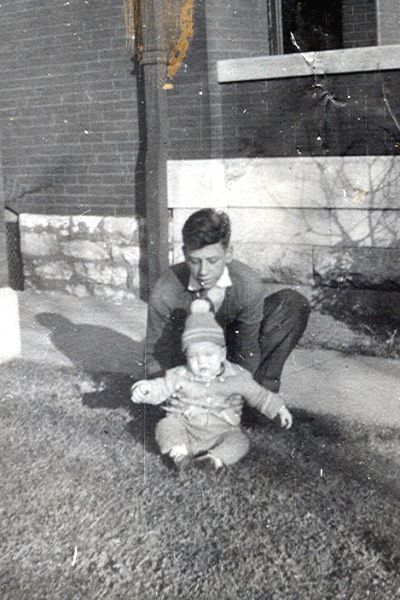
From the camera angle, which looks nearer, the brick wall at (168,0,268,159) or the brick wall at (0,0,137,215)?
the brick wall at (168,0,268,159)

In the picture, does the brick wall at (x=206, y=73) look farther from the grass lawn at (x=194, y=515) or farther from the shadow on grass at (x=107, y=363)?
the grass lawn at (x=194, y=515)

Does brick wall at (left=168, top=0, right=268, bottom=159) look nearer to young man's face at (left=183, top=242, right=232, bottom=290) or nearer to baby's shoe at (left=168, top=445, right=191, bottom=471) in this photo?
young man's face at (left=183, top=242, right=232, bottom=290)

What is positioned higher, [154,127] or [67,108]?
[67,108]

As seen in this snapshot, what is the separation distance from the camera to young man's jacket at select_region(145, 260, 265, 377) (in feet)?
15.2

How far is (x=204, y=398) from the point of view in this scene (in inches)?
169

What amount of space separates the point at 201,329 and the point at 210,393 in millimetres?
335

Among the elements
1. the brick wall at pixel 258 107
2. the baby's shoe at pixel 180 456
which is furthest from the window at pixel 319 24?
the baby's shoe at pixel 180 456

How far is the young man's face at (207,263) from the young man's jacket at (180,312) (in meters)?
0.14

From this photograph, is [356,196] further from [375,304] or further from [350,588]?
[350,588]

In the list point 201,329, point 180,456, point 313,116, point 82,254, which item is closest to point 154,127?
point 313,116

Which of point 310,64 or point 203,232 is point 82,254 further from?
point 203,232

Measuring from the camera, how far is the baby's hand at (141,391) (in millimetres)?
4234

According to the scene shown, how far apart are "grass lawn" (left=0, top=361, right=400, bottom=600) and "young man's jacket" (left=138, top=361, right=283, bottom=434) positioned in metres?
0.26

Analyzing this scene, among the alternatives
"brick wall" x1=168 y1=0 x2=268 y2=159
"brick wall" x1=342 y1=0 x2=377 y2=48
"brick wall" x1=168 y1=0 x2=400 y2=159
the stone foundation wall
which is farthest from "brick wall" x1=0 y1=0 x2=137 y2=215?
"brick wall" x1=342 y1=0 x2=377 y2=48
